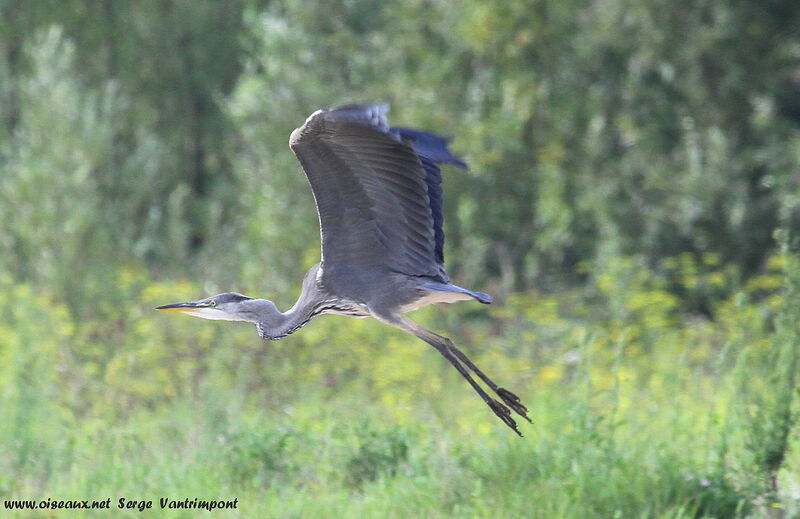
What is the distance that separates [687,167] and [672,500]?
6836 millimetres

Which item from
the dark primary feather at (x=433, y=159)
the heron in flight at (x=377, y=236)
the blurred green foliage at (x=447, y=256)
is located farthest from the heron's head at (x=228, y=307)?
the dark primary feather at (x=433, y=159)

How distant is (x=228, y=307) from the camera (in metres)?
7.08

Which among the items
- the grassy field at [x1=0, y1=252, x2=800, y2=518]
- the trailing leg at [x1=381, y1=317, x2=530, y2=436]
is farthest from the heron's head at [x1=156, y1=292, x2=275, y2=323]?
the trailing leg at [x1=381, y1=317, x2=530, y2=436]

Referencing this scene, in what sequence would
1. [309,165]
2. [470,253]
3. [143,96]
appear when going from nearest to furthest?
1. [309,165]
2. [470,253]
3. [143,96]

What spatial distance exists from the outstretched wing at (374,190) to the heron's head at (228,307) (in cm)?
64

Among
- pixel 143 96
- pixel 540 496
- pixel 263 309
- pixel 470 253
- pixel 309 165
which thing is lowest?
pixel 540 496

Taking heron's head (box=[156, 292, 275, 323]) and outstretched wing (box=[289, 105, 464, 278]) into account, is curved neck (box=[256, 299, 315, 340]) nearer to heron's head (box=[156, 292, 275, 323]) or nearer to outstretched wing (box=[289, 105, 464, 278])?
heron's head (box=[156, 292, 275, 323])

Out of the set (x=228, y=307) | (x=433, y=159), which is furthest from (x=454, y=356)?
(x=228, y=307)

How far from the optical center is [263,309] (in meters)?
6.92

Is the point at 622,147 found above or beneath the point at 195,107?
beneath

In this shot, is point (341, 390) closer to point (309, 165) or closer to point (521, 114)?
point (309, 165)

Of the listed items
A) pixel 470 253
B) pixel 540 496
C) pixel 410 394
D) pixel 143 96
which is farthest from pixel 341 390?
pixel 143 96

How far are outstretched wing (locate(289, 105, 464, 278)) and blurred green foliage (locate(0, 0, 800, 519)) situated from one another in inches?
46.4

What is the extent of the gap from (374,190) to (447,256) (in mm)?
7554
